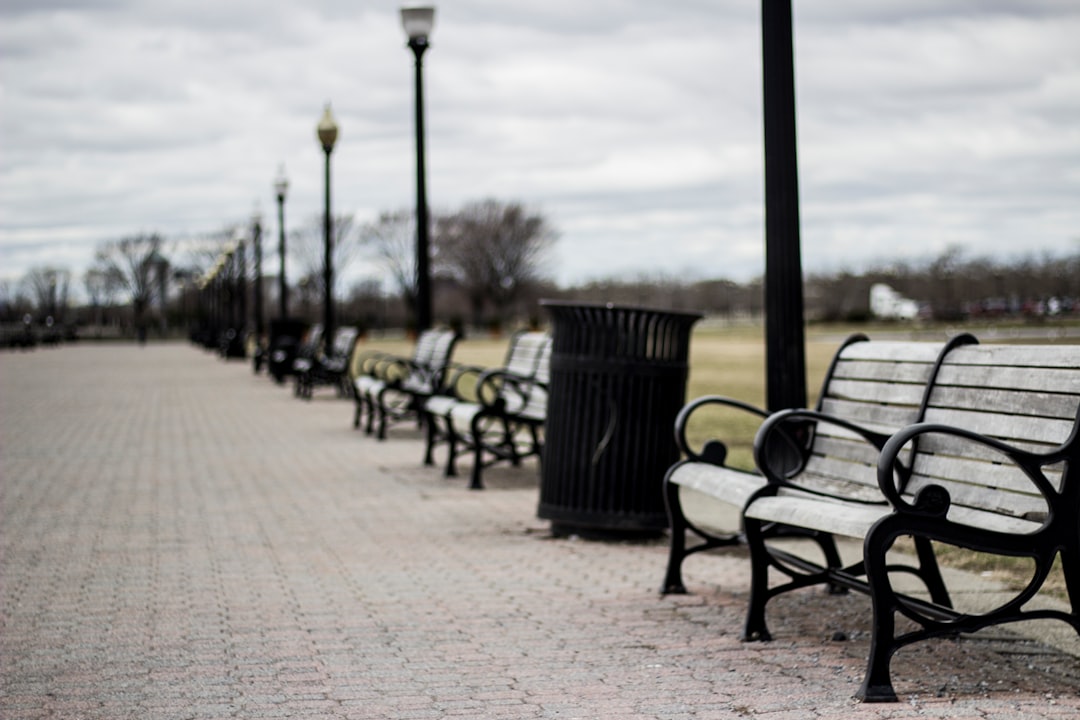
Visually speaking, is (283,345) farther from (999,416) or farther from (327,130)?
(999,416)

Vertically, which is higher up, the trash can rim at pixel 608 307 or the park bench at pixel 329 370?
the trash can rim at pixel 608 307

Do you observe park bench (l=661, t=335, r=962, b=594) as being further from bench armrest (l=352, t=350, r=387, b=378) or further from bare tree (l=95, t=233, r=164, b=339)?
bare tree (l=95, t=233, r=164, b=339)

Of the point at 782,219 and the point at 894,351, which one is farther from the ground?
the point at 782,219

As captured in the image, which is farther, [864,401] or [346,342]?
[346,342]

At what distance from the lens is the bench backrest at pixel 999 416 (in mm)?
4121

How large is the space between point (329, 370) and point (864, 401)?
50.1ft

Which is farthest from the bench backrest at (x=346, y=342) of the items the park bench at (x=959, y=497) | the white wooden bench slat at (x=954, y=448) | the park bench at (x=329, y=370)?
the white wooden bench slat at (x=954, y=448)

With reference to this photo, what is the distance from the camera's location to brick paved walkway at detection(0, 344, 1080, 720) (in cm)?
396

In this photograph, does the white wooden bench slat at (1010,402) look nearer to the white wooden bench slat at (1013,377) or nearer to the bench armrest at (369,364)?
the white wooden bench slat at (1013,377)

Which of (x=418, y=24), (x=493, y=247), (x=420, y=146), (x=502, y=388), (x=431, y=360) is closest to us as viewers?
(x=502, y=388)

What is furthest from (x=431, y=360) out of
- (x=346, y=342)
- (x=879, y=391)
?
(x=879, y=391)

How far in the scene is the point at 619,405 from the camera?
6625mm

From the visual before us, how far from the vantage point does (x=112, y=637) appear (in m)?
4.84

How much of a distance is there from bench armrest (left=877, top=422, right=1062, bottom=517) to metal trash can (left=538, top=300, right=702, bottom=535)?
2741 mm
